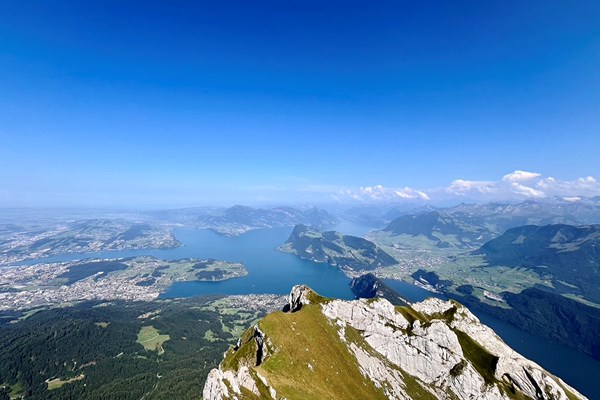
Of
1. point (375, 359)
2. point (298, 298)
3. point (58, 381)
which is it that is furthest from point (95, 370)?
point (375, 359)

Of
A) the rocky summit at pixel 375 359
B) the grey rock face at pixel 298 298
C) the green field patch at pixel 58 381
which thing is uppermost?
the grey rock face at pixel 298 298

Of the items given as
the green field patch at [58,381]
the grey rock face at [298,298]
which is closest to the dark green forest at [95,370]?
the green field patch at [58,381]

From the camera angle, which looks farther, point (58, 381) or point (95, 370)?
point (95, 370)

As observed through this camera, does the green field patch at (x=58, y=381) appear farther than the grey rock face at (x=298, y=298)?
Yes

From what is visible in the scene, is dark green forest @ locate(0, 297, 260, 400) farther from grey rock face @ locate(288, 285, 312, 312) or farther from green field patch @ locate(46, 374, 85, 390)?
grey rock face @ locate(288, 285, 312, 312)

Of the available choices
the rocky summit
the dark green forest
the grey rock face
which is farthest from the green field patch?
the grey rock face

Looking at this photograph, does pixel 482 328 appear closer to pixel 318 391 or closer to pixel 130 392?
pixel 318 391

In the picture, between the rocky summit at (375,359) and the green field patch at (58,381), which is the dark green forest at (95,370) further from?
the rocky summit at (375,359)

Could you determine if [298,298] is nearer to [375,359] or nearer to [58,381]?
[375,359]

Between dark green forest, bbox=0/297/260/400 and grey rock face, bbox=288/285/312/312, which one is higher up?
grey rock face, bbox=288/285/312/312
